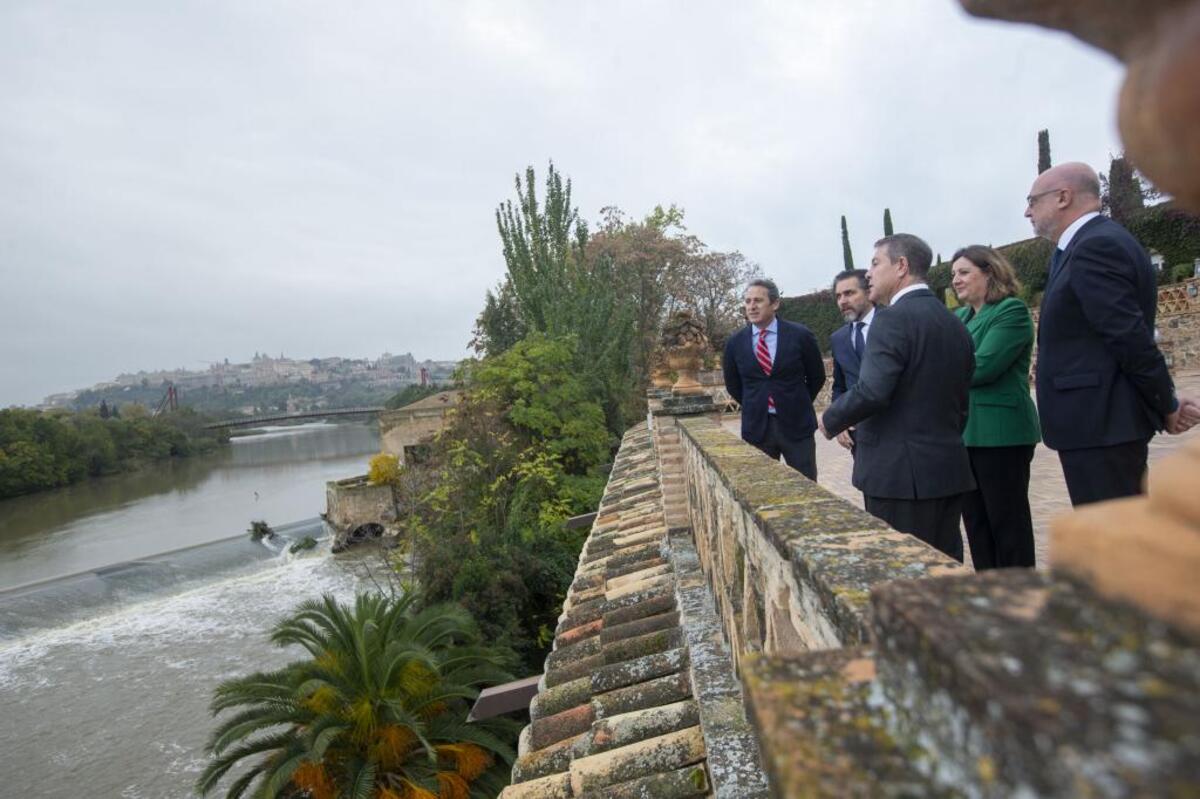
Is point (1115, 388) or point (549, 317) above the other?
point (549, 317)

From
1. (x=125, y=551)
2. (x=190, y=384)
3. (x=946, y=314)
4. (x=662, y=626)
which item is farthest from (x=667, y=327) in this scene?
(x=190, y=384)

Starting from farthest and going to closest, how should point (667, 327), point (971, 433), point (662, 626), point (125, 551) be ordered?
point (125, 551)
point (667, 327)
point (662, 626)
point (971, 433)

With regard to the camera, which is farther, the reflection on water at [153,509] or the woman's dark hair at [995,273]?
the reflection on water at [153,509]

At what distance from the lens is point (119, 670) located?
15.4 m

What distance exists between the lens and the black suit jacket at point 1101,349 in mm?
2287

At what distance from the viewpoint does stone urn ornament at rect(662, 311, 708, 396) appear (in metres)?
5.33

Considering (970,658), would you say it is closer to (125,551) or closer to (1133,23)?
(1133,23)

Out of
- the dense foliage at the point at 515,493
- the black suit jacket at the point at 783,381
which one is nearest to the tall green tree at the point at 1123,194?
the dense foliage at the point at 515,493

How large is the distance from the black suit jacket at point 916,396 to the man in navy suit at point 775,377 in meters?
1.57

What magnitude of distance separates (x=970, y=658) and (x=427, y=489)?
16008 mm

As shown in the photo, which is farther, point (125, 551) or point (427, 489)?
point (125, 551)

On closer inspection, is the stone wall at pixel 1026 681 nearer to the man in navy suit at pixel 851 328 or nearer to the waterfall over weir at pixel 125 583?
the man in navy suit at pixel 851 328

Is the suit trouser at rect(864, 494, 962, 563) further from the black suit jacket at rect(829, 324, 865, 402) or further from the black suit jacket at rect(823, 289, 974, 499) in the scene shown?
the black suit jacket at rect(829, 324, 865, 402)

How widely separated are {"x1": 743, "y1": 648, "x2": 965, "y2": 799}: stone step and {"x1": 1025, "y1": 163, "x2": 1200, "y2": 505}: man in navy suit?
7.38 ft
